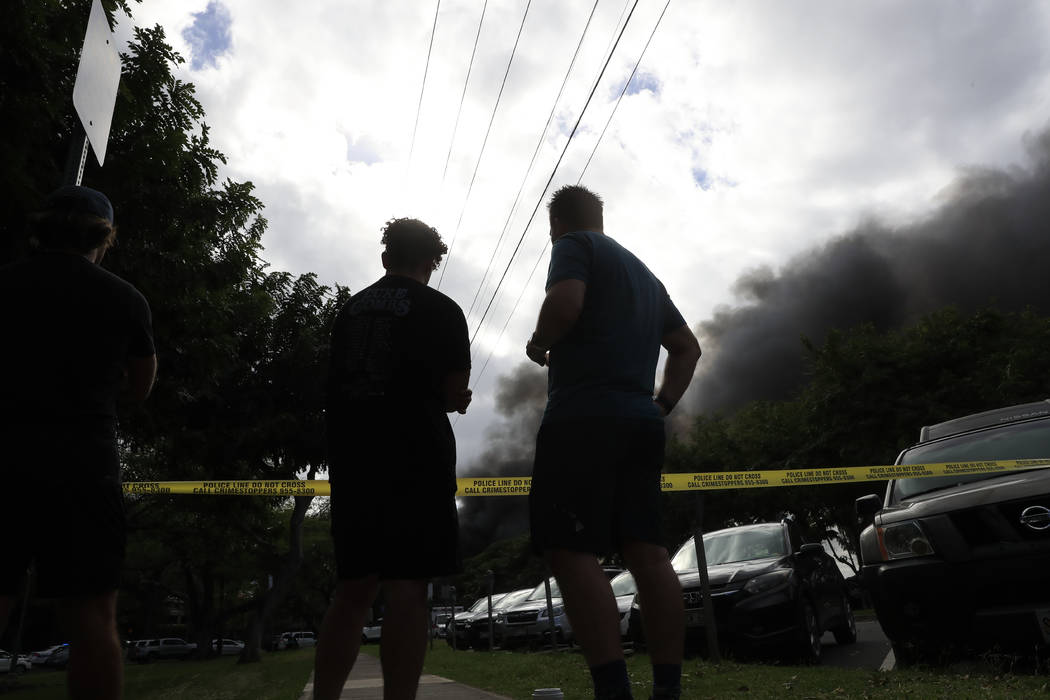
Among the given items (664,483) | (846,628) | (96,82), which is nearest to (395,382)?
(96,82)

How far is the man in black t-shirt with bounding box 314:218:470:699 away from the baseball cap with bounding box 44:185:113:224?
0.88 meters

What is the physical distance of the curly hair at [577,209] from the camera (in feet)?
11.2

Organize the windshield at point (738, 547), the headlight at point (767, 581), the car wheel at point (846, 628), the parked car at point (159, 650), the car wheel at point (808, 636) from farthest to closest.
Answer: the parked car at point (159, 650) < the car wheel at point (846, 628) < the windshield at point (738, 547) < the headlight at point (767, 581) < the car wheel at point (808, 636)

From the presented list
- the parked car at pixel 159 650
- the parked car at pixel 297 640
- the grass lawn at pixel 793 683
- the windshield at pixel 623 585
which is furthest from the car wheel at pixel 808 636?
the parked car at pixel 297 640

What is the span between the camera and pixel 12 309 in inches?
95.7

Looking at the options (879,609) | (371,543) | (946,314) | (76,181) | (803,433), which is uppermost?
→ (946,314)

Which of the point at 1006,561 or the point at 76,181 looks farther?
the point at 1006,561

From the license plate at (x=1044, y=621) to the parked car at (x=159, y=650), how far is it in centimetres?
5563

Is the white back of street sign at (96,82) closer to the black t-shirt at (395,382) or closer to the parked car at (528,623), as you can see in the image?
the black t-shirt at (395,382)

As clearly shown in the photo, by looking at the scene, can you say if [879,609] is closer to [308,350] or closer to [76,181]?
[76,181]

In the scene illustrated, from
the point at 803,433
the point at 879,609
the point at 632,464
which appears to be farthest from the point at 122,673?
the point at 803,433

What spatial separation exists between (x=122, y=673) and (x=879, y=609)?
4417mm

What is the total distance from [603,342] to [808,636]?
569cm

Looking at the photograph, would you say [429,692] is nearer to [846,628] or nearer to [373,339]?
[373,339]
